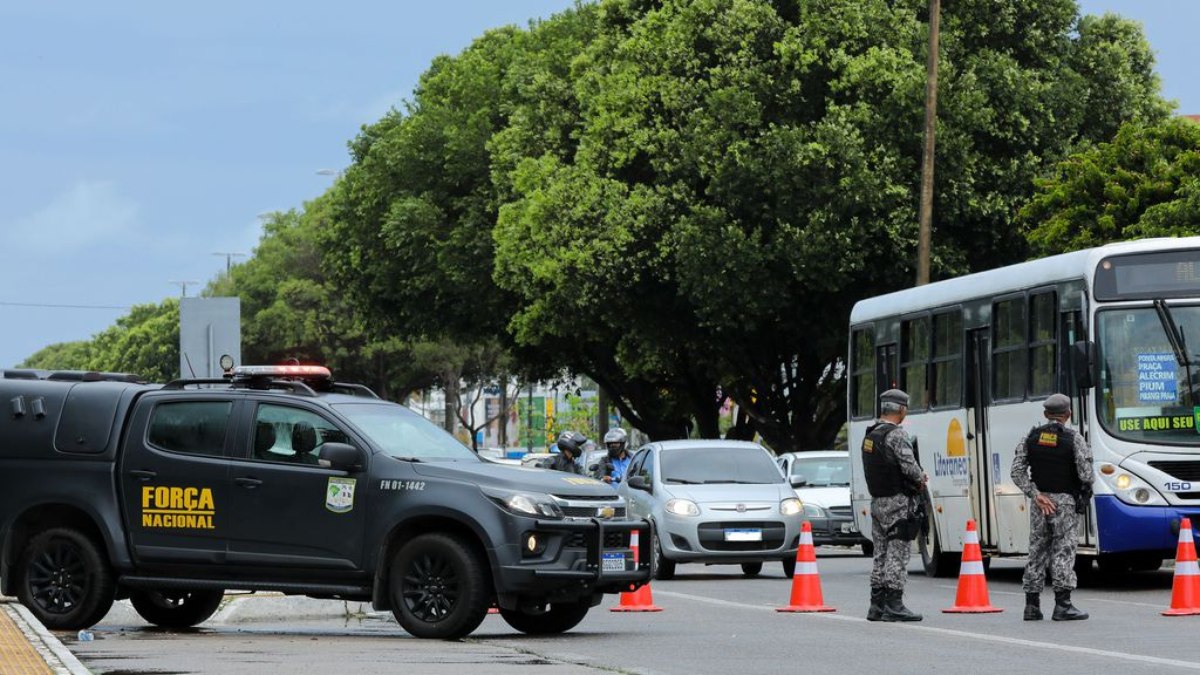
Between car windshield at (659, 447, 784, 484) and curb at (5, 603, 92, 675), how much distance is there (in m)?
11.2

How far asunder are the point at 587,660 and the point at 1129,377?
861 cm

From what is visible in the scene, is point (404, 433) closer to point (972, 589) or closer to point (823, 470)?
point (972, 589)

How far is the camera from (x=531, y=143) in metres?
52.8

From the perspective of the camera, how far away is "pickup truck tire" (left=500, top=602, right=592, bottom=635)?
16.9m

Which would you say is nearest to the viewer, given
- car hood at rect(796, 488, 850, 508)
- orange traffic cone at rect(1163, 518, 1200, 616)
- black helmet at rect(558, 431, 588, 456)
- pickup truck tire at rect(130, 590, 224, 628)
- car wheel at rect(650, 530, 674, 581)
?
orange traffic cone at rect(1163, 518, 1200, 616)

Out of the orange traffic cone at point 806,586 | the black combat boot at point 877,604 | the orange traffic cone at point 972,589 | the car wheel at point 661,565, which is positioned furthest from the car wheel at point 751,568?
the black combat boot at point 877,604

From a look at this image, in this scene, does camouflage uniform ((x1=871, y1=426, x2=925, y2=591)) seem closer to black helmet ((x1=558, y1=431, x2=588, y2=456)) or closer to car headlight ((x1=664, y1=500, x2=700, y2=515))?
black helmet ((x1=558, y1=431, x2=588, y2=456))

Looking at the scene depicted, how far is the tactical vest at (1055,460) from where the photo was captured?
17469mm

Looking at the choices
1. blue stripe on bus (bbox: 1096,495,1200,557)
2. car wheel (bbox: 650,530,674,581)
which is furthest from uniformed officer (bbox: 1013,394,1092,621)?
car wheel (bbox: 650,530,674,581)

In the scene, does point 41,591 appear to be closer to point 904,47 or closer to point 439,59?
point 904,47

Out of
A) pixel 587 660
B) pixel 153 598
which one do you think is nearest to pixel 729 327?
pixel 153 598

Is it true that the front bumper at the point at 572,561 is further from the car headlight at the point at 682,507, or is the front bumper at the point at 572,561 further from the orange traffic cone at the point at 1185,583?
the car headlight at the point at 682,507

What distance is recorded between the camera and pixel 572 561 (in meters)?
15.7

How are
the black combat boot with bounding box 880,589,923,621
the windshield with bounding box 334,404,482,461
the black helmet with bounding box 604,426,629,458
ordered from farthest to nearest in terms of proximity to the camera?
the black helmet with bounding box 604,426,629,458
the black combat boot with bounding box 880,589,923,621
the windshield with bounding box 334,404,482,461
